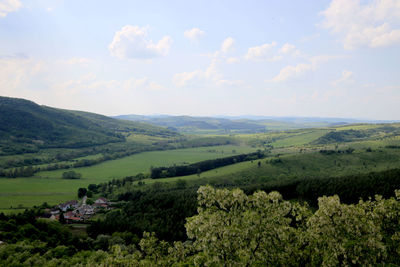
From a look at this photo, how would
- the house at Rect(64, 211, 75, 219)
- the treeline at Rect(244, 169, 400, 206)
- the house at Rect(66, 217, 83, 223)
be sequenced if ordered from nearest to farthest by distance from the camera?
the treeline at Rect(244, 169, 400, 206) → the house at Rect(66, 217, 83, 223) → the house at Rect(64, 211, 75, 219)

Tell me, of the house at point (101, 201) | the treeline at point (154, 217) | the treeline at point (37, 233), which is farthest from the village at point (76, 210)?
the treeline at point (37, 233)

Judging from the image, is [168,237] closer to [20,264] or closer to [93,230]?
[93,230]

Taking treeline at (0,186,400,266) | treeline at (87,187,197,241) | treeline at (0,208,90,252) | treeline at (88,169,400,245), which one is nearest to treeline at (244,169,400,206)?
treeline at (88,169,400,245)

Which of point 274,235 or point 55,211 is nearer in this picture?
point 274,235

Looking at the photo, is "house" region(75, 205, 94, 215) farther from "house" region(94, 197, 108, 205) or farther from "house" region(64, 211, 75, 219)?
"house" region(94, 197, 108, 205)

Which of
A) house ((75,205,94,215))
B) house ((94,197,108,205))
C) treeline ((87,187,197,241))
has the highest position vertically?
treeline ((87,187,197,241))

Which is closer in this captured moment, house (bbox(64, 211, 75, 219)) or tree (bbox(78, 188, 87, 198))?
house (bbox(64, 211, 75, 219))

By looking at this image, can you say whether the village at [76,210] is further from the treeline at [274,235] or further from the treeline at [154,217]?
the treeline at [274,235]

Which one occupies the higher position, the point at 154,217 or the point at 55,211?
the point at 154,217

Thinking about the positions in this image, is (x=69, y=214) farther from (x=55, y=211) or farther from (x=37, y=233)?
(x=37, y=233)

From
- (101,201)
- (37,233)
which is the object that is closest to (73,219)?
(37,233)
